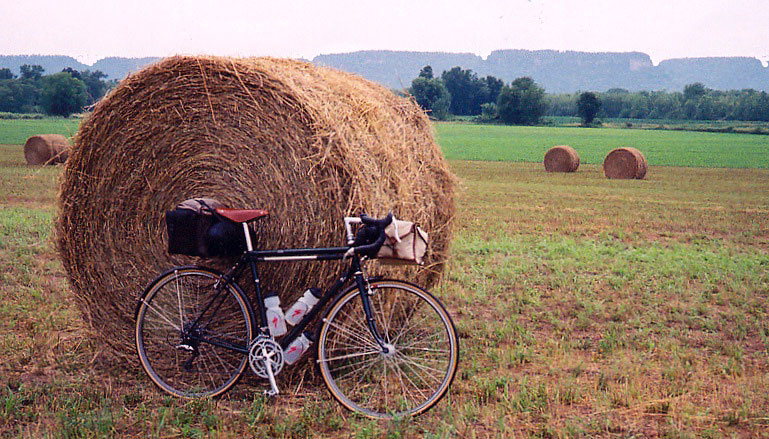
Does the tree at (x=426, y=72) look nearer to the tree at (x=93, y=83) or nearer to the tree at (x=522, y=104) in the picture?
the tree at (x=522, y=104)

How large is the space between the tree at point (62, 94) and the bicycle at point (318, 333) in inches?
3226

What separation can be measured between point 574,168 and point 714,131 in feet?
162

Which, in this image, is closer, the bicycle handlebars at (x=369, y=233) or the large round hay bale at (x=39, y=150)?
the bicycle handlebars at (x=369, y=233)

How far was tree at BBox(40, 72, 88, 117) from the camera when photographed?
8131 centimetres

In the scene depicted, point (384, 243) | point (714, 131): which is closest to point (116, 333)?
point (384, 243)

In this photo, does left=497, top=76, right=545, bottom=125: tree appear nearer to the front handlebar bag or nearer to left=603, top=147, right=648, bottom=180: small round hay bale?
left=603, top=147, right=648, bottom=180: small round hay bale

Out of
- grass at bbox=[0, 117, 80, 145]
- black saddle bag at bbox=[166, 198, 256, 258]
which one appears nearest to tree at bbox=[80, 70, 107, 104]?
grass at bbox=[0, 117, 80, 145]

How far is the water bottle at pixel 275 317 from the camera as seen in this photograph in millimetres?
4875

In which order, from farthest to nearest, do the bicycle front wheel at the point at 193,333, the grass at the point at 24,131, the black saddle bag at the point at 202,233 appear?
1. the grass at the point at 24,131
2. the bicycle front wheel at the point at 193,333
3. the black saddle bag at the point at 202,233

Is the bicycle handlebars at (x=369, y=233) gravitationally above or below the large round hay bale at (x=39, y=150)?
above

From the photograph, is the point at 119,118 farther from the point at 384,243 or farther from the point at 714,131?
the point at 714,131

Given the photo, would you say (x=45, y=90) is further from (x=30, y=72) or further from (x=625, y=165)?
(x=625, y=165)

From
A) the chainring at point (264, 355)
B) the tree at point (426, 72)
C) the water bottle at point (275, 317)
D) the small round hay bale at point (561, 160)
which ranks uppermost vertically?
the tree at point (426, 72)

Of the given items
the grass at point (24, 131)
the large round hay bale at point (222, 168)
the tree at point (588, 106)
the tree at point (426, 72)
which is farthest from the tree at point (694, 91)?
the large round hay bale at point (222, 168)
